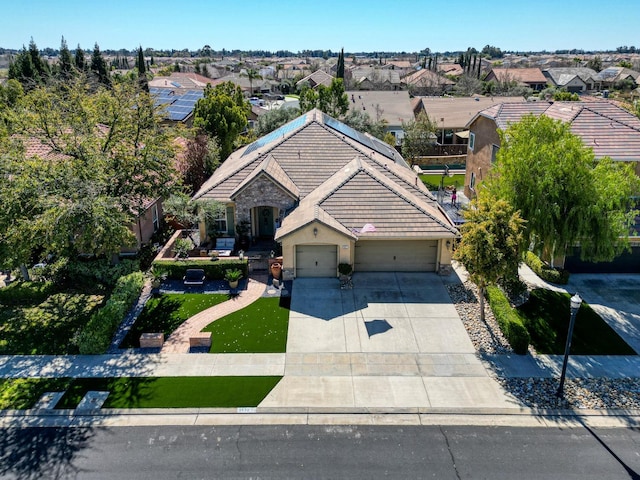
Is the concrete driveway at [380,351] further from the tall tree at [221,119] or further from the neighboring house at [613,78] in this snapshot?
the neighboring house at [613,78]

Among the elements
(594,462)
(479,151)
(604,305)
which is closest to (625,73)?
(479,151)

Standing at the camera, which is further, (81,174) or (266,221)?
(266,221)

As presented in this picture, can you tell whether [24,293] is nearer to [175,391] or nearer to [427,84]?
[175,391]

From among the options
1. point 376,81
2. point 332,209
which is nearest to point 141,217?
point 332,209

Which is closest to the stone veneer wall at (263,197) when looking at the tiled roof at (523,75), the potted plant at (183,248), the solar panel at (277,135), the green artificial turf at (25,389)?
the potted plant at (183,248)

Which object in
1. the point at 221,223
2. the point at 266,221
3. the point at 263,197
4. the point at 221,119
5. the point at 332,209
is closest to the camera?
the point at 332,209
